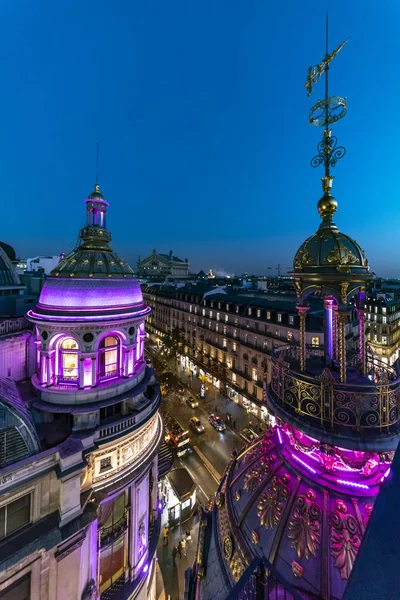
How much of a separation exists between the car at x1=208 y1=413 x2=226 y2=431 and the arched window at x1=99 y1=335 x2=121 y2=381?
2422 cm

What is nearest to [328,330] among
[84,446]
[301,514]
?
[301,514]

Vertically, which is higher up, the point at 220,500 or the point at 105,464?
the point at 220,500

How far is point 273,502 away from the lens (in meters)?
6.60

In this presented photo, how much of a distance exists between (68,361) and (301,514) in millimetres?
16128

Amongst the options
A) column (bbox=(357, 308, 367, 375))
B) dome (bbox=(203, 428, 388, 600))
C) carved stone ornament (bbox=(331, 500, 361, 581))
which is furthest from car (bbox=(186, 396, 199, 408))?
carved stone ornament (bbox=(331, 500, 361, 581))

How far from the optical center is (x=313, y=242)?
7340mm

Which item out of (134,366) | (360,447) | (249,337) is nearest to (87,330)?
(134,366)

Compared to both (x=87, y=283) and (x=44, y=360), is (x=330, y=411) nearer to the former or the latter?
(x=87, y=283)

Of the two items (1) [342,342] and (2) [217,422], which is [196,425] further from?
(1) [342,342]

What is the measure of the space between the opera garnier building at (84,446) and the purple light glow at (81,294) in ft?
0.22

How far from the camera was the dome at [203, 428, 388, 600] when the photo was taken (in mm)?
5379

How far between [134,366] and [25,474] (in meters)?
8.94

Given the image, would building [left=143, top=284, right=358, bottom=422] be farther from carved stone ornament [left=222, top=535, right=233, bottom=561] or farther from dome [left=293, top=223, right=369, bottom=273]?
carved stone ornament [left=222, top=535, right=233, bottom=561]

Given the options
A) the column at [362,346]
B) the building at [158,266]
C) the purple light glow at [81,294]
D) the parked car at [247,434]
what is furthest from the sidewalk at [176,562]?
the building at [158,266]
